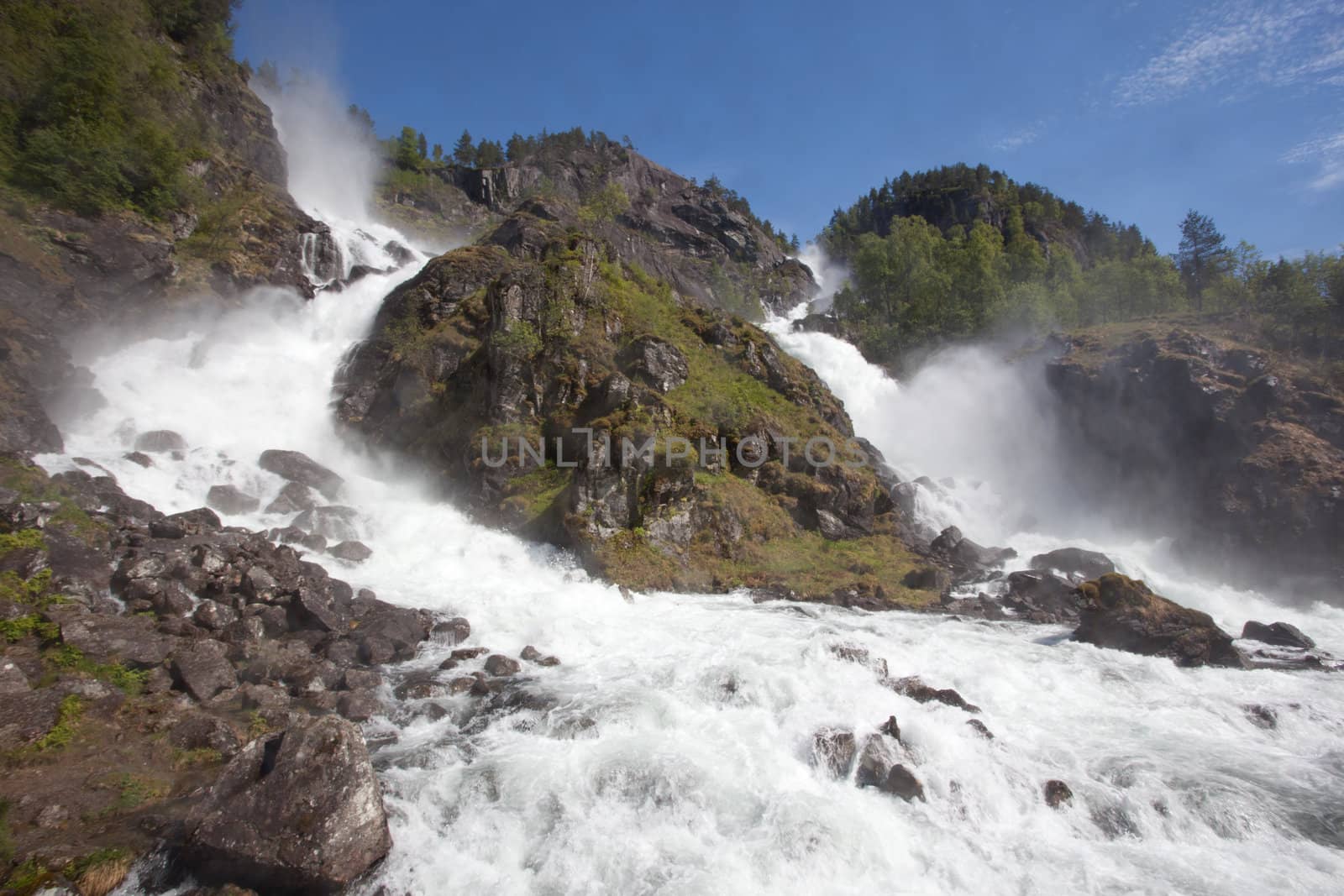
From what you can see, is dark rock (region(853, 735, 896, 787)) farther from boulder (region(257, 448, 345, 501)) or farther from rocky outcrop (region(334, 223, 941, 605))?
boulder (region(257, 448, 345, 501))

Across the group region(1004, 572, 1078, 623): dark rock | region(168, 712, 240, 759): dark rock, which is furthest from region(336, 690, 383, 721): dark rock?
region(1004, 572, 1078, 623): dark rock

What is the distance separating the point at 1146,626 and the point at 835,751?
1212cm

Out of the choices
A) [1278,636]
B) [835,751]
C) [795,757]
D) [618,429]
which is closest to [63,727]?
[795,757]

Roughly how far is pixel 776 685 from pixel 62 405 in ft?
87.6

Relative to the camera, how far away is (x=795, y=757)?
380 inches

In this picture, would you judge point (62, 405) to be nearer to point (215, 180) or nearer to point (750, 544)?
point (215, 180)

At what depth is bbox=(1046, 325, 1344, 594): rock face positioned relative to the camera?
27219mm

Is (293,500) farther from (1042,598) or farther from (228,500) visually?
(1042,598)

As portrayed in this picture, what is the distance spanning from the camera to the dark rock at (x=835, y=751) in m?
9.42

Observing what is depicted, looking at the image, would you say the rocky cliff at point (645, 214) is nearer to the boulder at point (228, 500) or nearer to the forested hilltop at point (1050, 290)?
the forested hilltop at point (1050, 290)

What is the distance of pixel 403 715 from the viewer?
35.6 ft

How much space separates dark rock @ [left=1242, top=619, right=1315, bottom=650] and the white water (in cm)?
320

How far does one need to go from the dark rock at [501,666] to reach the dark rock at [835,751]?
6547mm

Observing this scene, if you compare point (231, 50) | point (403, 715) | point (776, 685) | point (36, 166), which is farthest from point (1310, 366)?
point (231, 50)
